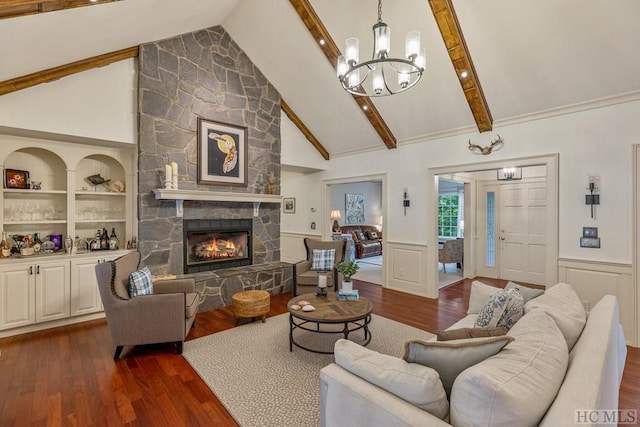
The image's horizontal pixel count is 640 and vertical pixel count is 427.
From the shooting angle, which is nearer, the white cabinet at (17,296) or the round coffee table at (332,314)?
the round coffee table at (332,314)

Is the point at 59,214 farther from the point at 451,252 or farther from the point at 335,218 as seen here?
the point at 451,252

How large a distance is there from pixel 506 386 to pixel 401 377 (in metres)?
0.41

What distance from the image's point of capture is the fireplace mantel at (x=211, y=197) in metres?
4.26

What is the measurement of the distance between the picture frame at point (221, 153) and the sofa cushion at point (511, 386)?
15.0 ft

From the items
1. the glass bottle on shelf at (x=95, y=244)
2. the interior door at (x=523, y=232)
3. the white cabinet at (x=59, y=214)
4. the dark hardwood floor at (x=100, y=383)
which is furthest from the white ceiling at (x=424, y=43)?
the dark hardwood floor at (x=100, y=383)

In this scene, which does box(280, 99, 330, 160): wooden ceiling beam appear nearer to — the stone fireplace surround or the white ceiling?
the stone fireplace surround

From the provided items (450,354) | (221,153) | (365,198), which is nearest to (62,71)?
(221,153)

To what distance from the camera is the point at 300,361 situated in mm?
2990

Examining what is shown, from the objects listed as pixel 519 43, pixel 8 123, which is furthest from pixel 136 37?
pixel 519 43

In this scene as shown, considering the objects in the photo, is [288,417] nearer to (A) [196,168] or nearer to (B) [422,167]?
(A) [196,168]

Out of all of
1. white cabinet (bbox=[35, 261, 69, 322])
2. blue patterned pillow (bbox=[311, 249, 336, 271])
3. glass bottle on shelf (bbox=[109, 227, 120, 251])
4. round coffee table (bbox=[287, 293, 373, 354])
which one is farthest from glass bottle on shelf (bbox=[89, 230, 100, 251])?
blue patterned pillow (bbox=[311, 249, 336, 271])

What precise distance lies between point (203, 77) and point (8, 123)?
249 centimetres

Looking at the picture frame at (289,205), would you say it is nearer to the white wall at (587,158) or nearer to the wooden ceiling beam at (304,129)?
the wooden ceiling beam at (304,129)

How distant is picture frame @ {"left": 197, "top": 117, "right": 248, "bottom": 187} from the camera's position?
4.87 meters
